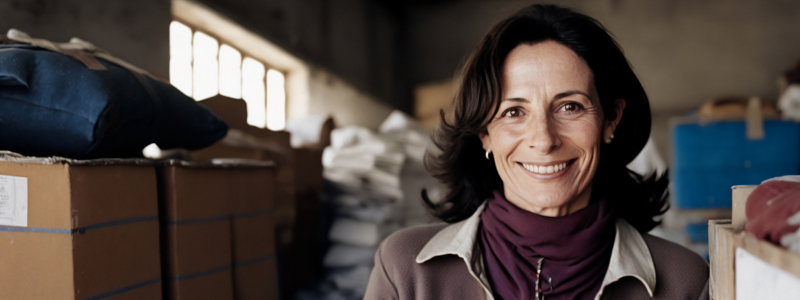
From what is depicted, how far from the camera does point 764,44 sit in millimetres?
5684

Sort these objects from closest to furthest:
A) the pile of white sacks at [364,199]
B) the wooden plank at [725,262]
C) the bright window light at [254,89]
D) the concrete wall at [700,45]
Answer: the wooden plank at [725,262] < the pile of white sacks at [364,199] < the bright window light at [254,89] < the concrete wall at [700,45]

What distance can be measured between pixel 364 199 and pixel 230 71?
1766 mm

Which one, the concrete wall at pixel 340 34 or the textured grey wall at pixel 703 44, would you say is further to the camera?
the textured grey wall at pixel 703 44

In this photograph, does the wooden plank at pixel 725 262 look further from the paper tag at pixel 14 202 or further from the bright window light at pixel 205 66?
the bright window light at pixel 205 66

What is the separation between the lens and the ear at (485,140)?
126 centimetres

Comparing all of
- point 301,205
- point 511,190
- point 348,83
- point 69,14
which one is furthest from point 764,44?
point 69,14

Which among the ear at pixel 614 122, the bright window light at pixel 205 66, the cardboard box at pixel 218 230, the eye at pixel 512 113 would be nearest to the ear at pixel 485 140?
the eye at pixel 512 113

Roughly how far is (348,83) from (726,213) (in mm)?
3609

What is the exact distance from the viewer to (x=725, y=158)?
3062 mm

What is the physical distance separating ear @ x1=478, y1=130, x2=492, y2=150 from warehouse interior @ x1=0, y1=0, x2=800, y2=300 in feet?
0.37

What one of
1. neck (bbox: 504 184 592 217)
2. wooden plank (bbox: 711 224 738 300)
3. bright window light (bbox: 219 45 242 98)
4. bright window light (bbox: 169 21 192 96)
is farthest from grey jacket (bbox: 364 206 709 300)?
bright window light (bbox: 219 45 242 98)

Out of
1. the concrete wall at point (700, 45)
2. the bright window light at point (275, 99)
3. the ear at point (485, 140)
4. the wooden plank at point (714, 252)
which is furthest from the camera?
the concrete wall at point (700, 45)

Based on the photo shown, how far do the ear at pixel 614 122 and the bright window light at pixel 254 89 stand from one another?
3.34 metres

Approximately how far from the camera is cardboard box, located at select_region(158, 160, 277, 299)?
1299mm
